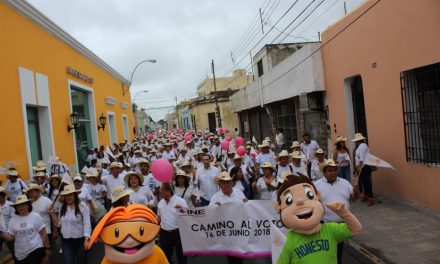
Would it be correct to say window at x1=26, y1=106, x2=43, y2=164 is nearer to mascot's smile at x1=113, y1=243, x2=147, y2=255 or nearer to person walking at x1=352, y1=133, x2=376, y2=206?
person walking at x1=352, y1=133, x2=376, y2=206

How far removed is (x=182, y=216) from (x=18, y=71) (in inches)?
319

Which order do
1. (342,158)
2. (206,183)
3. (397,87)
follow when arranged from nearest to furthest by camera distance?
(206,183) < (397,87) < (342,158)

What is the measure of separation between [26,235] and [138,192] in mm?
1729

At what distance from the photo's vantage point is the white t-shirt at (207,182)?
7.91 metres

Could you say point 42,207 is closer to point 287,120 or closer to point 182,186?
point 182,186

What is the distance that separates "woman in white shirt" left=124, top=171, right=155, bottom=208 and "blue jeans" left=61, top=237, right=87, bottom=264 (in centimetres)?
99

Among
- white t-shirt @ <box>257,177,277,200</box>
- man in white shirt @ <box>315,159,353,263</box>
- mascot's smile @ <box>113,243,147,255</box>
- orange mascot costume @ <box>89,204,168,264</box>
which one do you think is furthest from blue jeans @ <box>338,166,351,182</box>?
mascot's smile @ <box>113,243,147,255</box>

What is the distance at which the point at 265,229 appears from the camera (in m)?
5.49

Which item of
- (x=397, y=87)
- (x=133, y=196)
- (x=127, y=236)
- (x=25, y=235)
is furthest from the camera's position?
(x=397, y=87)

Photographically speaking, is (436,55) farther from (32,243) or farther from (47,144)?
(47,144)

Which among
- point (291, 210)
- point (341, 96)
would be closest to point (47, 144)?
point (341, 96)

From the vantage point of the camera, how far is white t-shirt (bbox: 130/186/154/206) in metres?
6.45

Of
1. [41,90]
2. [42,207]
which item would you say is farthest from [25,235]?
[41,90]

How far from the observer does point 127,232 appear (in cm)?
312
